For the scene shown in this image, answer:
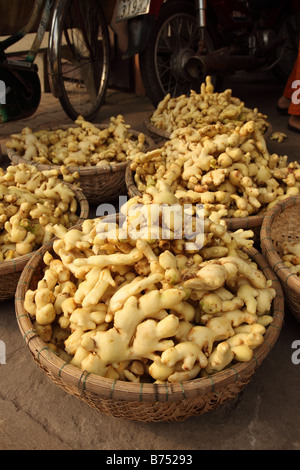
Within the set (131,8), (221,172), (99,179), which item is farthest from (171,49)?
(221,172)

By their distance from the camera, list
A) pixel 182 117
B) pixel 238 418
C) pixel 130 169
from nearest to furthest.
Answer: pixel 238 418
pixel 130 169
pixel 182 117

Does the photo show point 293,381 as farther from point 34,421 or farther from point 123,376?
point 34,421

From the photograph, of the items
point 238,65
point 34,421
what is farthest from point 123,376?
point 238,65

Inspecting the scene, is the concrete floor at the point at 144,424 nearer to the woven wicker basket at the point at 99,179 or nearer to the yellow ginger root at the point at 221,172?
the yellow ginger root at the point at 221,172

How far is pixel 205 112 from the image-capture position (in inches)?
93.0

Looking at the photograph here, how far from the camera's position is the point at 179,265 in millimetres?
1305

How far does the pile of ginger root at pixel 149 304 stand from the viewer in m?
1.08

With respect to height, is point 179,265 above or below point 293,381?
above

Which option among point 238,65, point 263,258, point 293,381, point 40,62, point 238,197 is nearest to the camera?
point 293,381

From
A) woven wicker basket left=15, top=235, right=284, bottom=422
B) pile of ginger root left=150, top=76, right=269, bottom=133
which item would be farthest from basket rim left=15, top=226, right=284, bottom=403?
pile of ginger root left=150, top=76, right=269, bottom=133

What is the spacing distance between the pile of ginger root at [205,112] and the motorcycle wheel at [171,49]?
0.86 metres

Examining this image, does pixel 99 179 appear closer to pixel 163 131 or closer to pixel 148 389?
pixel 163 131

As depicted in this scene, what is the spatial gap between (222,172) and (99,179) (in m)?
0.77

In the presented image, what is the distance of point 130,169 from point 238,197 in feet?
2.01
